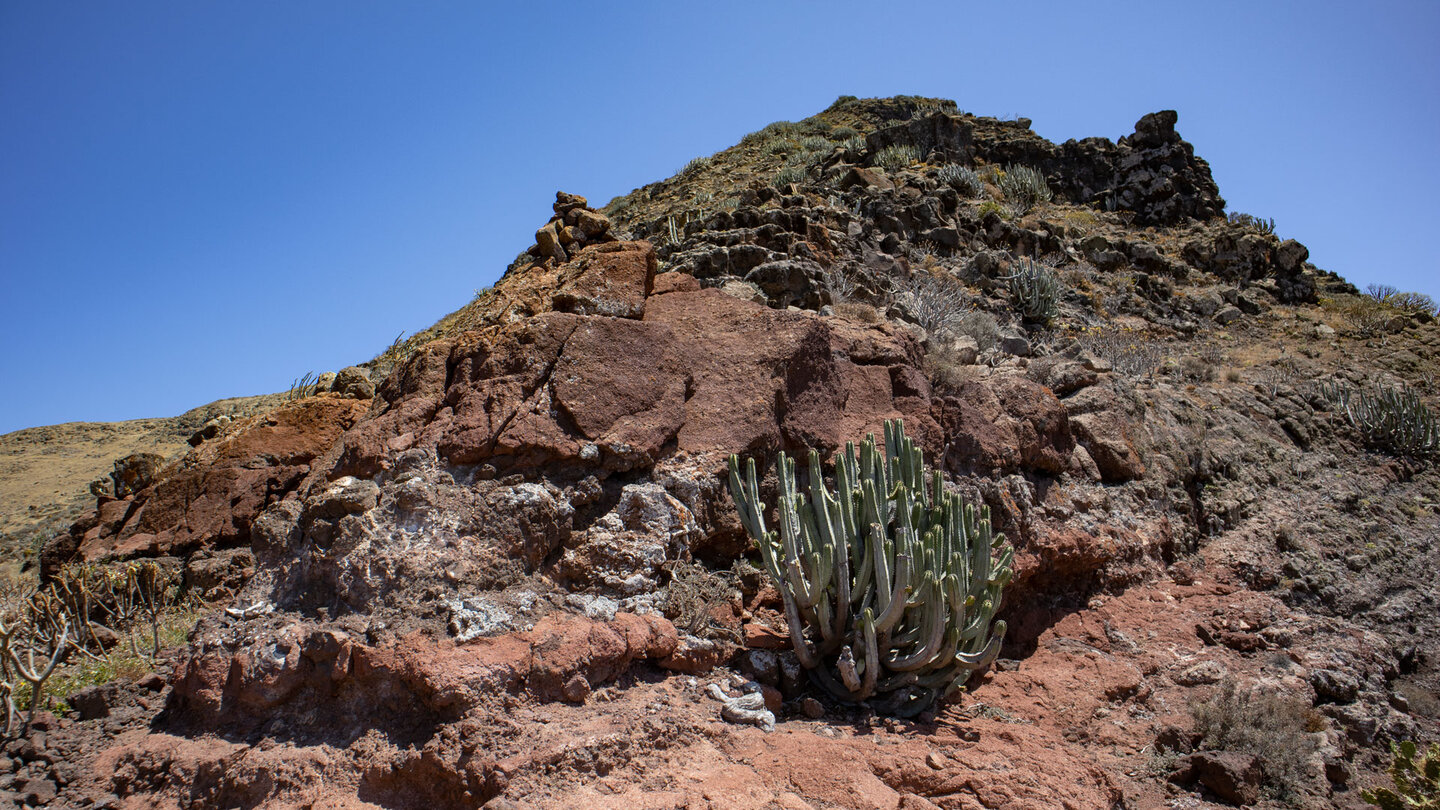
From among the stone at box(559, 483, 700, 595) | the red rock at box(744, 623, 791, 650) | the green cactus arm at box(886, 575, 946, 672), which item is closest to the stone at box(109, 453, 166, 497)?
the stone at box(559, 483, 700, 595)

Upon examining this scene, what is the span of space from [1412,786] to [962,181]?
14913 millimetres

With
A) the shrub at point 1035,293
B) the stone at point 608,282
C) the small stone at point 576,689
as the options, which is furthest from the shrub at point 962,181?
the small stone at point 576,689

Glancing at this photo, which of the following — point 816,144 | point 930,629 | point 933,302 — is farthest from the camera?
Answer: point 816,144

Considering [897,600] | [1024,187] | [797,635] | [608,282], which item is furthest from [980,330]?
[1024,187]

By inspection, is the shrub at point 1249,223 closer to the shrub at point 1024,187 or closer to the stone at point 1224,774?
the shrub at point 1024,187

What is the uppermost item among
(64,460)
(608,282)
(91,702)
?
(608,282)

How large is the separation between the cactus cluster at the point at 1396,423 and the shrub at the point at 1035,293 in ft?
12.2

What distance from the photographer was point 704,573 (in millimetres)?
5023

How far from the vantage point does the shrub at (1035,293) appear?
1187 cm

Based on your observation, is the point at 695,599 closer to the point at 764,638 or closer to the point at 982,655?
the point at 764,638

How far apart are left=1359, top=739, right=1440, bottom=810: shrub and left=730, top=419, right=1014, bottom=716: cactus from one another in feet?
6.16

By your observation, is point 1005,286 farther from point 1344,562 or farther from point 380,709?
point 380,709

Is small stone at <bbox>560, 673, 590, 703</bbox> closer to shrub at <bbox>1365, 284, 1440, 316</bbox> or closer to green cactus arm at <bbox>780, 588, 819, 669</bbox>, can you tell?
green cactus arm at <bbox>780, 588, 819, 669</bbox>

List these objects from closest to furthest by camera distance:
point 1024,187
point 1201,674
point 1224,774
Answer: point 1224,774 → point 1201,674 → point 1024,187
